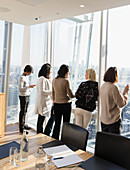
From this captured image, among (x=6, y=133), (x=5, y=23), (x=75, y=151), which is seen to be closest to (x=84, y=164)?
(x=75, y=151)

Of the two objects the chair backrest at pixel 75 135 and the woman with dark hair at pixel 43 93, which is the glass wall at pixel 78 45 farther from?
the chair backrest at pixel 75 135

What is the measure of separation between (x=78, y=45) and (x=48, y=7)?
975mm

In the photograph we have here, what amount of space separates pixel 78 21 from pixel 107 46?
0.89 metres

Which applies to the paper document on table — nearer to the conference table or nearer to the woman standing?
the conference table

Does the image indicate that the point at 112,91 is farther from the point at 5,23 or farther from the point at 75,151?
the point at 5,23

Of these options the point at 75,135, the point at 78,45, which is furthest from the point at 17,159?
the point at 78,45

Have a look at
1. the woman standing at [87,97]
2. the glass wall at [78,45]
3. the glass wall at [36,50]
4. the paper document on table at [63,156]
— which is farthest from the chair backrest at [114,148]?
the glass wall at [36,50]

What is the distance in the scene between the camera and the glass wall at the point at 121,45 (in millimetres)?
2855

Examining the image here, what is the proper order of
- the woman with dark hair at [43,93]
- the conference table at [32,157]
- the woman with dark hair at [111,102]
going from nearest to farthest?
the conference table at [32,157] < the woman with dark hair at [111,102] < the woman with dark hair at [43,93]

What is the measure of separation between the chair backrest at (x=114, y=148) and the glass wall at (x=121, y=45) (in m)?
1.29

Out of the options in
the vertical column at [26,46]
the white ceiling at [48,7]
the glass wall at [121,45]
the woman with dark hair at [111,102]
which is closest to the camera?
the woman with dark hair at [111,102]

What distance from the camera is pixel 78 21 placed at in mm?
3609

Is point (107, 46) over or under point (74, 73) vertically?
over

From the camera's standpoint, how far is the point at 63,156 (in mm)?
1544
